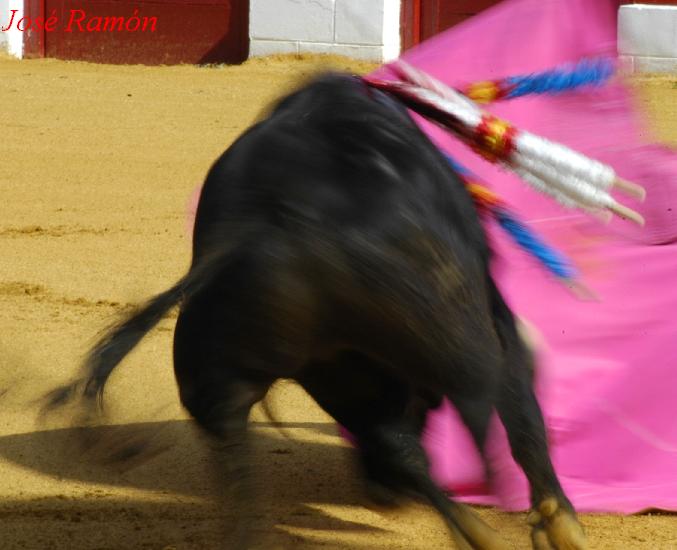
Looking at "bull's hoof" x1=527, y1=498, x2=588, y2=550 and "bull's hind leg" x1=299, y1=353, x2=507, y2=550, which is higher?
"bull's hind leg" x1=299, y1=353, x2=507, y2=550

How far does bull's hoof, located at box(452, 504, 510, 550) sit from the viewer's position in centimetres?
227

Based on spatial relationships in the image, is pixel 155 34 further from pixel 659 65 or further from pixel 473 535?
pixel 473 535

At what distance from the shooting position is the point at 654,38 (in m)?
8.42

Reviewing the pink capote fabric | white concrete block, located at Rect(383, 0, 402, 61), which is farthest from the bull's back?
white concrete block, located at Rect(383, 0, 402, 61)

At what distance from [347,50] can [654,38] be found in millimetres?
1792

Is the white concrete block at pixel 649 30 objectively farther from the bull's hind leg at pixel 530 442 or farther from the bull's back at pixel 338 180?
the bull's back at pixel 338 180

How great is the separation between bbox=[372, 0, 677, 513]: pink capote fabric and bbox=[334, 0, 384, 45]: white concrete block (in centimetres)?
568

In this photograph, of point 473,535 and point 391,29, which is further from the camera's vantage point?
point 391,29

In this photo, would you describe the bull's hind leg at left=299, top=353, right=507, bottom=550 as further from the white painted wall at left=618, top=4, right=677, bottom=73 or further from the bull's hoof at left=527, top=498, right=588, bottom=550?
the white painted wall at left=618, top=4, right=677, bottom=73

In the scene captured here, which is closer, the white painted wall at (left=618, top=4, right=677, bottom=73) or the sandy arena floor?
the sandy arena floor

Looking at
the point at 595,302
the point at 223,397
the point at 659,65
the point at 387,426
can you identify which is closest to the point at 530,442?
the point at 387,426

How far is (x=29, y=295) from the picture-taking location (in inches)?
177

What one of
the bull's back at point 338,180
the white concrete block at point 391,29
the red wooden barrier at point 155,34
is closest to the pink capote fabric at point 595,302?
the bull's back at point 338,180

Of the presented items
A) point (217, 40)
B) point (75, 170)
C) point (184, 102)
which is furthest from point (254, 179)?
point (217, 40)
